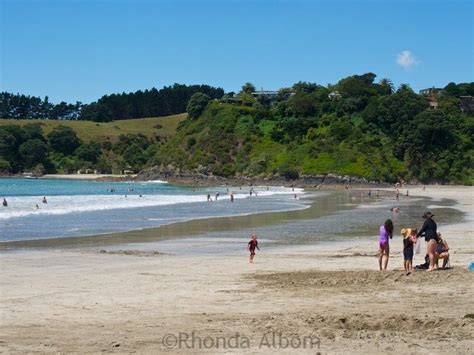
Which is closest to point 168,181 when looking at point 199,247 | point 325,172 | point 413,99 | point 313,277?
point 325,172

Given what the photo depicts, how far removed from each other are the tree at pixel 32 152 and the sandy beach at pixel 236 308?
156 meters

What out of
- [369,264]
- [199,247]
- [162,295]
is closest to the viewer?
[162,295]

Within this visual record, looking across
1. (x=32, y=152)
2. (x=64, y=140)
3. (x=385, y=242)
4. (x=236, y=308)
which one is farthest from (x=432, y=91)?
(x=236, y=308)

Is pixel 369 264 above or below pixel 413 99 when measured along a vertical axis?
below

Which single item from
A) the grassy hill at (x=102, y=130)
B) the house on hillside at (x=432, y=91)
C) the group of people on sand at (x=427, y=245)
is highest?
the house on hillside at (x=432, y=91)

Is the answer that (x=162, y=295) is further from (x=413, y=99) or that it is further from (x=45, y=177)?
(x=45, y=177)

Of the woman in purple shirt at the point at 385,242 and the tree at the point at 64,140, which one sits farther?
the tree at the point at 64,140

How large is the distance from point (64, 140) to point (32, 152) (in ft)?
35.7

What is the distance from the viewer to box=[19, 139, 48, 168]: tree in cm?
16862

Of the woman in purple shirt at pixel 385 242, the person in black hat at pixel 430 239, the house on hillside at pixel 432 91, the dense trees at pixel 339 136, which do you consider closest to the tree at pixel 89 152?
the dense trees at pixel 339 136

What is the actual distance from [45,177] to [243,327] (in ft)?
520

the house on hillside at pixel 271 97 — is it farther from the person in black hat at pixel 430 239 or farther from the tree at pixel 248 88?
the person in black hat at pixel 430 239

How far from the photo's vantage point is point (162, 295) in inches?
544

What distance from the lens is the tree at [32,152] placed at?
169 m
